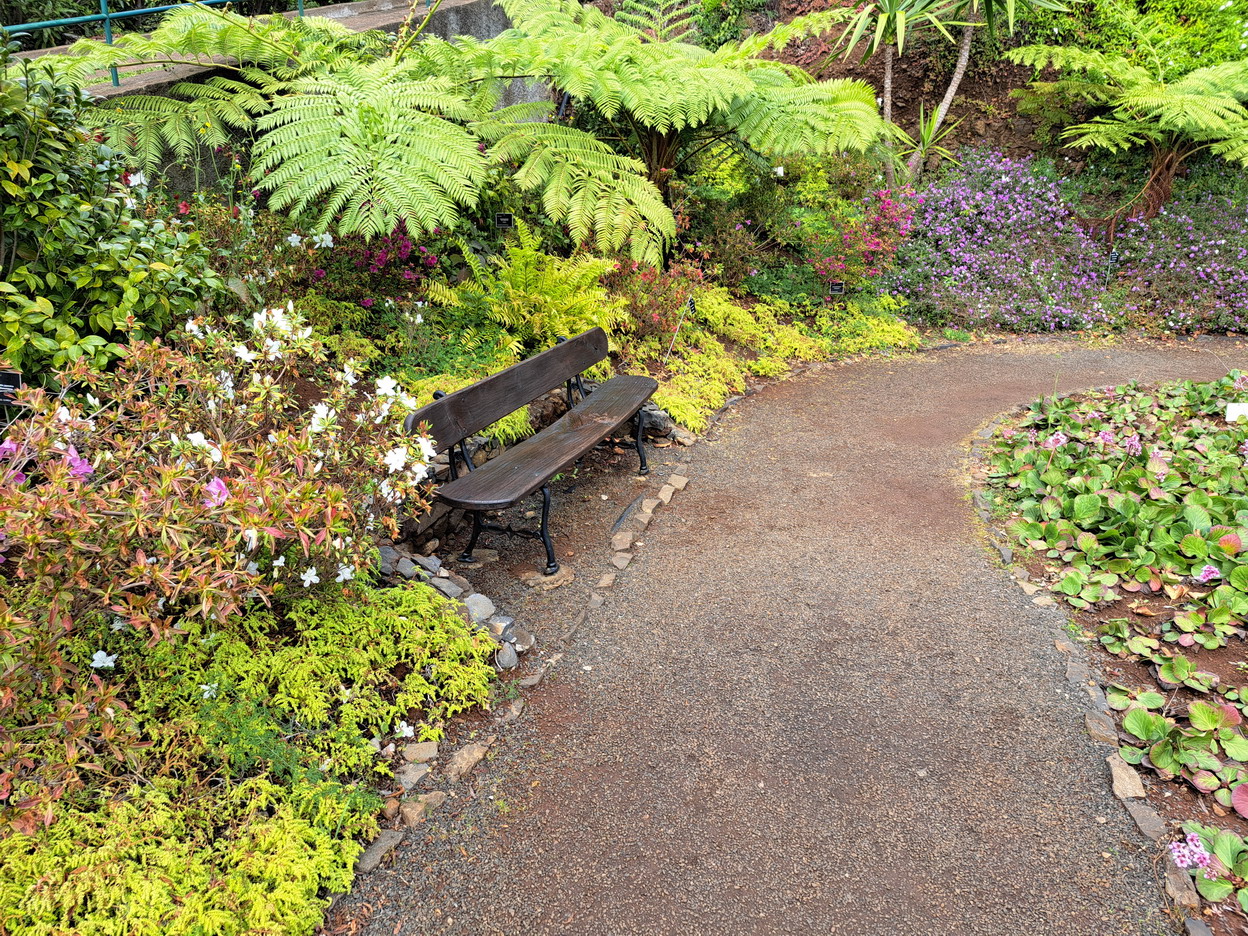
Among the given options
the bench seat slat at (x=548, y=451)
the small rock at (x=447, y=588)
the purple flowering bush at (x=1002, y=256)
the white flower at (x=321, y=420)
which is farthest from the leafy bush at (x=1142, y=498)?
the white flower at (x=321, y=420)

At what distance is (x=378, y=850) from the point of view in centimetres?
244

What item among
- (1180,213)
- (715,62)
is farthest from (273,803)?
(1180,213)

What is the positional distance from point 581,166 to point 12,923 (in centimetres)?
538

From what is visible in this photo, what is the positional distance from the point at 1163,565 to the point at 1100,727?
1.26 metres

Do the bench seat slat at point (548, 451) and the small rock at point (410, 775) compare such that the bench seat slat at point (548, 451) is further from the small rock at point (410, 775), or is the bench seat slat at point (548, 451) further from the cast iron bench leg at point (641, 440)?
the small rock at point (410, 775)

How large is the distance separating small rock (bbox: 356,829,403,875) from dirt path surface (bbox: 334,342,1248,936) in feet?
0.15

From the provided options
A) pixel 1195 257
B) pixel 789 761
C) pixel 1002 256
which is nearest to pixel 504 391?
pixel 789 761

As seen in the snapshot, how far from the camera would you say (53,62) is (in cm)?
393

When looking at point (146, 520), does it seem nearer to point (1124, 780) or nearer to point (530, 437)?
point (530, 437)

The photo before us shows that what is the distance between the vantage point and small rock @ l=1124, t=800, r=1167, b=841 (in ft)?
8.21

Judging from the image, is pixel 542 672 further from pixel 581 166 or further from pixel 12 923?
pixel 581 166

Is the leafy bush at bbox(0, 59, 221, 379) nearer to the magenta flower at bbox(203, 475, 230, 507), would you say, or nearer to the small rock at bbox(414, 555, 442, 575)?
the magenta flower at bbox(203, 475, 230, 507)

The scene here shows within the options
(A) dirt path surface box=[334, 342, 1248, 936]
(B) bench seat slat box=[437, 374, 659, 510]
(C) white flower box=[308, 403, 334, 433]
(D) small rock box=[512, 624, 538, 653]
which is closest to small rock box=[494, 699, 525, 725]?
(A) dirt path surface box=[334, 342, 1248, 936]

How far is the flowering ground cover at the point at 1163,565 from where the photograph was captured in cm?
266
